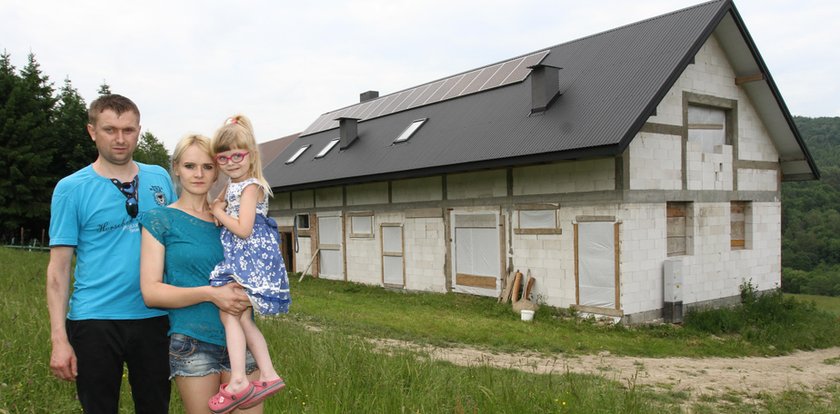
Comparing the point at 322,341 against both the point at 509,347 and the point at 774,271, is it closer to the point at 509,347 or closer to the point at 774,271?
the point at 509,347

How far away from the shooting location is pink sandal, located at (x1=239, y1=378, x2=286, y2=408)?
2.64m

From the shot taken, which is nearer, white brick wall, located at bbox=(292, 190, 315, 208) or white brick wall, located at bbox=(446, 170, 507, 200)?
white brick wall, located at bbox=(446, 170, 507, 200)

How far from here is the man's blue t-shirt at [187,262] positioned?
2611 millimetres

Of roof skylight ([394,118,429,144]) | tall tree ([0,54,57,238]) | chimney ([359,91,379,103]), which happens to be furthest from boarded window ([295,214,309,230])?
tall tree ([0,54,57,238])

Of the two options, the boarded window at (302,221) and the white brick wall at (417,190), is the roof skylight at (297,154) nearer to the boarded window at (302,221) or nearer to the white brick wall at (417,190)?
the boarded window at (302,221)

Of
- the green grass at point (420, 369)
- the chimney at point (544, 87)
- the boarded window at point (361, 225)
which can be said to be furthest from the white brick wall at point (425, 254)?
the chimney at point (544, 87)

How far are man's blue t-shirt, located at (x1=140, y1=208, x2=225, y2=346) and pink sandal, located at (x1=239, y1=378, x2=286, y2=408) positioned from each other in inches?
10.1

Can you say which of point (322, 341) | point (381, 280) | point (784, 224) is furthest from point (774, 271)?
point (784, 224)

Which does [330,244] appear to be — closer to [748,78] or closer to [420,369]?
[748,78]

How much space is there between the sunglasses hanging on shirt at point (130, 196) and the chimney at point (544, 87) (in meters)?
10.9

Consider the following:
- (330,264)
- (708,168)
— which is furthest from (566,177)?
(330,264)

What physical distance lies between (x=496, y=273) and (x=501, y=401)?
9.23 meters

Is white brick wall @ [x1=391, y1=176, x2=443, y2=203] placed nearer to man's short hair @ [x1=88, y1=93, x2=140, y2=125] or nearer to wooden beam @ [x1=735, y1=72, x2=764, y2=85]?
wooden beam @ [x1=735, y1=72, x2=764, y2=85]

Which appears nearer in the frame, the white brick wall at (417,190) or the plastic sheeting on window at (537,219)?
the plastic sheeting on window at (537,219)
